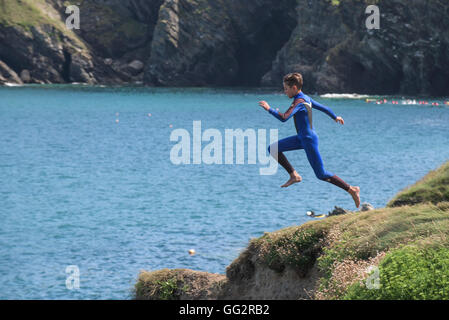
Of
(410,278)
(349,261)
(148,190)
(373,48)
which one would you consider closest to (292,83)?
(410,278)

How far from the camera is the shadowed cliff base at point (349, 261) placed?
464 inches

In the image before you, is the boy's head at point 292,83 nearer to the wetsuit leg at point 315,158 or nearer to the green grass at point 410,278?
the wetsuit leg at point 315,158

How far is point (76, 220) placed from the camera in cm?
4562

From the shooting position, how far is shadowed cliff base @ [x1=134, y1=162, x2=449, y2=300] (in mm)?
11789

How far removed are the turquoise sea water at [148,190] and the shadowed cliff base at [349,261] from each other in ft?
36.1

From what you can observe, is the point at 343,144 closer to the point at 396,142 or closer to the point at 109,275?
the point at 396,142

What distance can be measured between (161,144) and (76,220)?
44.5m

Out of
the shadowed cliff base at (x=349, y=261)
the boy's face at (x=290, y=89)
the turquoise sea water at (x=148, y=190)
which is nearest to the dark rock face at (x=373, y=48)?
the turquoise sea water at (x=148, y=190)

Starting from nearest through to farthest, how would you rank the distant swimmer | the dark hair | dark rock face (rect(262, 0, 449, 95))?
the dark hair → the distant swimmer → dark rock face (rect(262, 0, 449, 95))

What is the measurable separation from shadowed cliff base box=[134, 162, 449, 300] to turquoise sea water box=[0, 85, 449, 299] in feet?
36.1

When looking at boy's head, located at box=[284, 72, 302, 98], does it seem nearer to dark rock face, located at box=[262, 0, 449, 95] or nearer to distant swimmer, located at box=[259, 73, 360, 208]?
distant swimmer, located at box=[259, 73, 360, 208]

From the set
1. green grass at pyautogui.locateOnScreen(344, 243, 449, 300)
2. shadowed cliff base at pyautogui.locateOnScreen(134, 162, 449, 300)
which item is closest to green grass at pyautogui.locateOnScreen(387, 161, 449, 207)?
shadowed cliff base at pyautogui.locateOnScreen(134, 162, 449, 300)

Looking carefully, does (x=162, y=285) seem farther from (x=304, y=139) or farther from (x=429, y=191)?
(x=304, y=139)

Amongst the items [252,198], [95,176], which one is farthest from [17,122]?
[252,198]
